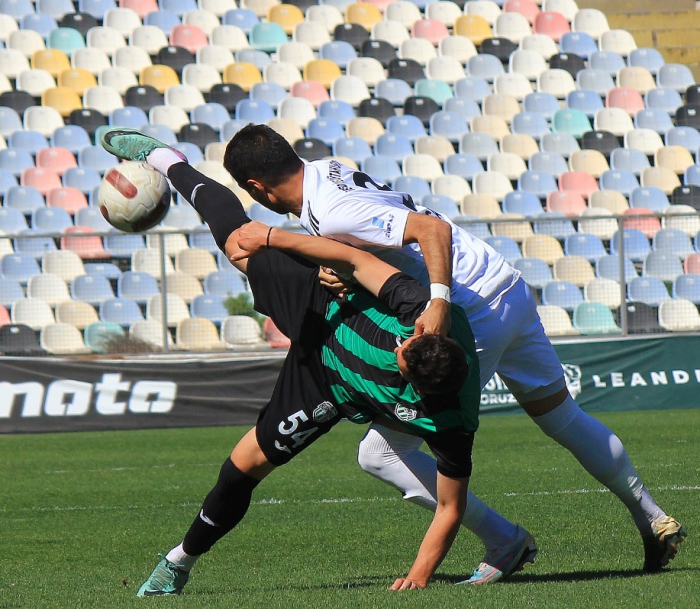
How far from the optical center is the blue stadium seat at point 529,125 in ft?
59.3

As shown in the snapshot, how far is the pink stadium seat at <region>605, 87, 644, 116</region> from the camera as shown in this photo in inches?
743

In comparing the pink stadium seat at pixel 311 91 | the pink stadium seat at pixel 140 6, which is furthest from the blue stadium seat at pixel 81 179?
the pink stadium seat at pixel 140 6

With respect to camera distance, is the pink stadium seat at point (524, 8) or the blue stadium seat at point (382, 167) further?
the pink stadium seat at point (524, 8)

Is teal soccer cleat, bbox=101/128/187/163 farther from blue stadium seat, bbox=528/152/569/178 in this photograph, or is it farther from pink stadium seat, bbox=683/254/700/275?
blue stadium seat, bbox=528/152/569/178

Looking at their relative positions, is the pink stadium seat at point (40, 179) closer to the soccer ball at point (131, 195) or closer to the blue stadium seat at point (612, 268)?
the blue stadium seat at point (612, 268)

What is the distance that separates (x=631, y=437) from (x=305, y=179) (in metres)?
6.36

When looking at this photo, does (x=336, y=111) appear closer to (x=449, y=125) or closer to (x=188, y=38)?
(x=449, y=125)

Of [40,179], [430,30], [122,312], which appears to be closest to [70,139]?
[40,179]

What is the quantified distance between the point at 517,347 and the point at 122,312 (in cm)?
910

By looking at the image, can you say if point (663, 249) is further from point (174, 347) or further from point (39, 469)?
point (39, 469)

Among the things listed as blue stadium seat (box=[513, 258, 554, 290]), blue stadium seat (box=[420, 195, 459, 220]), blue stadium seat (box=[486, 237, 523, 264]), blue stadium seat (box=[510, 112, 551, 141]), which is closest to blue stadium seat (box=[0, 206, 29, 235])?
blue stadium seat (box=[420, 195, 459, 220])

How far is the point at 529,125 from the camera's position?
18125mm

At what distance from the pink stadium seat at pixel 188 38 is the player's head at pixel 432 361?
17.3 m

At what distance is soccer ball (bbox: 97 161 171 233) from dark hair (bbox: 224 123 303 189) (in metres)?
1.08
